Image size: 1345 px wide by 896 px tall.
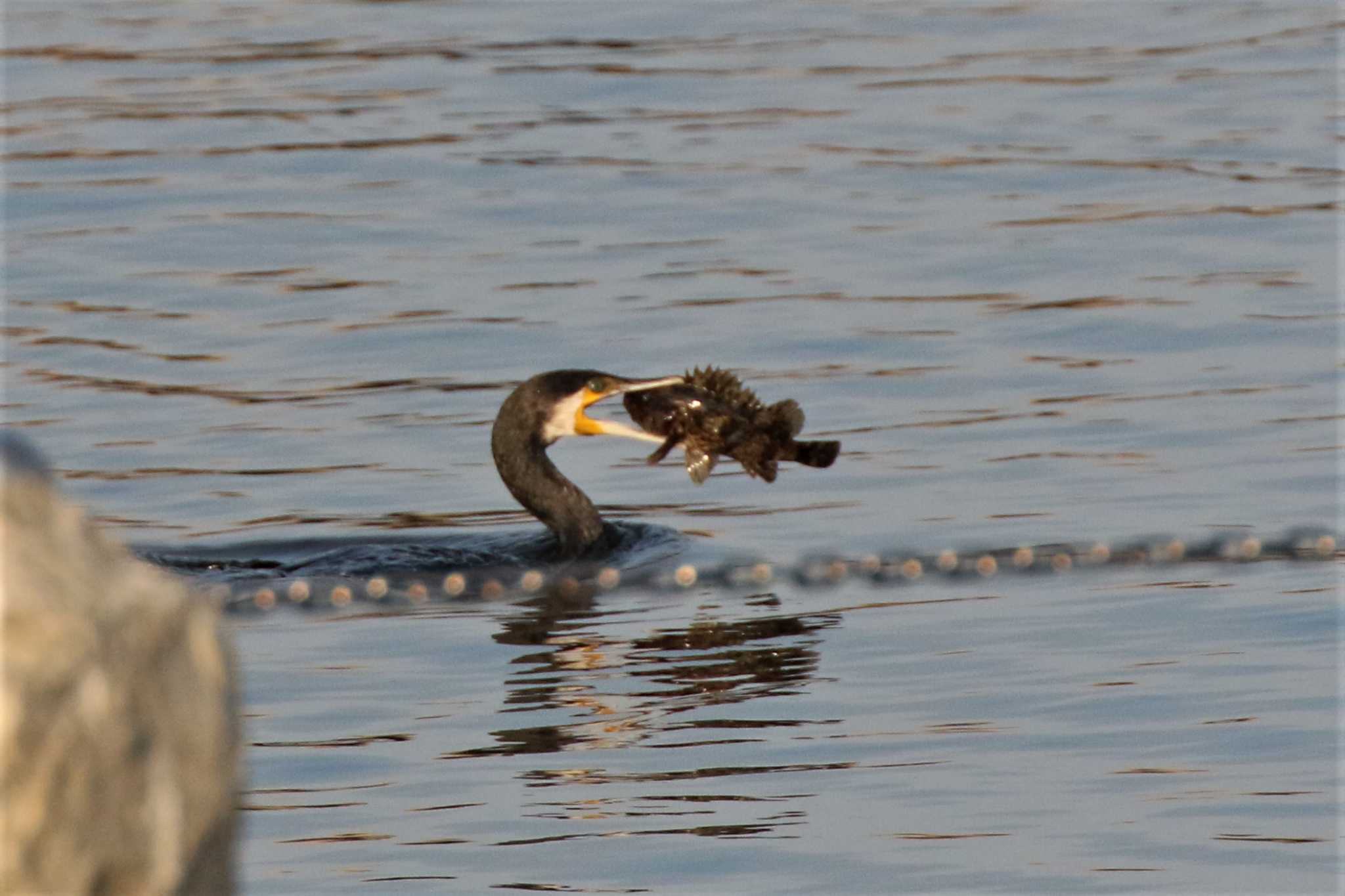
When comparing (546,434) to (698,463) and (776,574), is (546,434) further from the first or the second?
(776,574)

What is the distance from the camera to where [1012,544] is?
911 cm

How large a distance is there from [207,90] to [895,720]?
15981 mm

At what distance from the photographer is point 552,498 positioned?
32.2ft

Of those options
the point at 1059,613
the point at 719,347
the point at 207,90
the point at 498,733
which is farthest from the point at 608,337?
the point at 207,90

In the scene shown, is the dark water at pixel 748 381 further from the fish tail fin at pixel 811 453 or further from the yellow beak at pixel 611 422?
the yellow beak at pixel 611 422

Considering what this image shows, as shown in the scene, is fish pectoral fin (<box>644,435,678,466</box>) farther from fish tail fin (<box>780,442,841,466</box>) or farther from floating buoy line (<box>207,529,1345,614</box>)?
floating buoy line (<box>207,529,1345,614</box>)

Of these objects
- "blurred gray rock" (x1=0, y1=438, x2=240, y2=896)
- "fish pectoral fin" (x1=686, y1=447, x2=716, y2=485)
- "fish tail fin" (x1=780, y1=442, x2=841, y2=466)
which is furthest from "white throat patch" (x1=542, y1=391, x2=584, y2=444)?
"blurred gray rock" (x1=0, y1=438, x2=240, y2=896)

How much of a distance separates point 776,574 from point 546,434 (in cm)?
137

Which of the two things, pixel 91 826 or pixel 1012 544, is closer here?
pixel 91 826

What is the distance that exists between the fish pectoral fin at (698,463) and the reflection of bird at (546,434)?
15 centimetres

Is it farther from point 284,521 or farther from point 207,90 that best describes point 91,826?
point 207,90

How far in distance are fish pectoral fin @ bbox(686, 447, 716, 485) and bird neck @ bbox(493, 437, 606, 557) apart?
0.40 metres

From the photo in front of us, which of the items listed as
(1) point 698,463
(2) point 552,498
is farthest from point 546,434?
(1) point 698,463

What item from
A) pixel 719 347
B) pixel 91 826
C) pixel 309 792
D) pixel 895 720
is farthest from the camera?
pixel 719 347
